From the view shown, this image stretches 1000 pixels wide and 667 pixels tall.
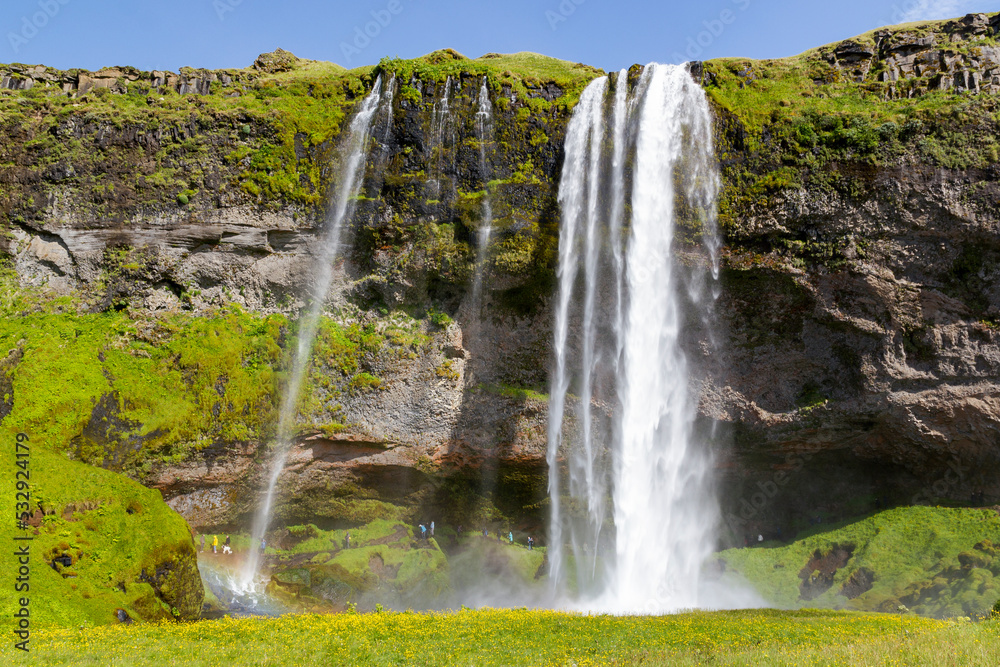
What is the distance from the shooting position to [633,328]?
939 inches

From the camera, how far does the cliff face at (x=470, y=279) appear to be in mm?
22203

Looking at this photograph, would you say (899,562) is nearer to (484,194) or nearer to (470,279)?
(470,279)

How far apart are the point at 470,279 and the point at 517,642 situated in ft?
52.3

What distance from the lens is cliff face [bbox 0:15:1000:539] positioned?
2220 cm

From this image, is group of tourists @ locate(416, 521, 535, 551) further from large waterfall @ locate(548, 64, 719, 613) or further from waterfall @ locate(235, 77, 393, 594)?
waterfall @ locate(235, 77, 393, 594)

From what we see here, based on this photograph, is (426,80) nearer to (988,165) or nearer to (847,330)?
(847,330)

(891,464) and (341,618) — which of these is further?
(891,464)

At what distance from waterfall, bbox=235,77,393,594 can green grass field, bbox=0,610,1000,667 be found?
1034 cm

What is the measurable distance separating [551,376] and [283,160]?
14.5 m

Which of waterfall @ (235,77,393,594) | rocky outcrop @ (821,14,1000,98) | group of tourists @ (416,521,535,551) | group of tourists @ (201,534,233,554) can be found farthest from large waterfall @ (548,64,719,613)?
group of tourists @ (201,534,233,554)

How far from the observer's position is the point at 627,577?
2195cm

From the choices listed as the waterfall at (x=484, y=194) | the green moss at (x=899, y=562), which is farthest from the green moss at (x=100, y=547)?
the green moss at (x=899, y=562)

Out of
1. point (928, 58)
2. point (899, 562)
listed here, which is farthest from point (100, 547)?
point (928, 58)

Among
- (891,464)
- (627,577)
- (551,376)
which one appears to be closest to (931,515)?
(891,464)
